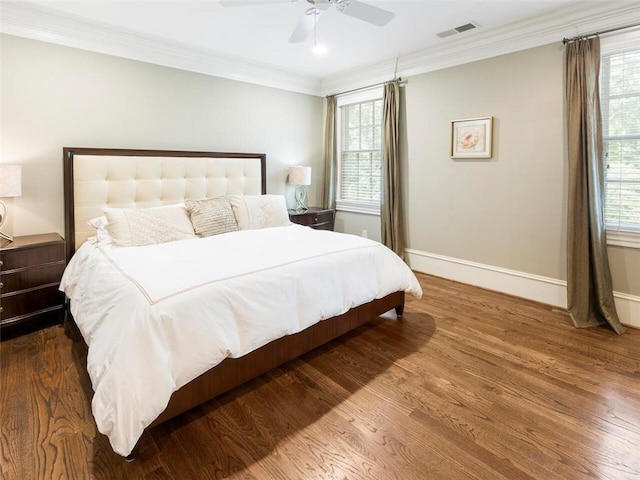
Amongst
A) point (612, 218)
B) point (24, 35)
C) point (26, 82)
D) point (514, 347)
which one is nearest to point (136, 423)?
point (514, 347)

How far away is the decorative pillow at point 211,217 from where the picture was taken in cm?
344

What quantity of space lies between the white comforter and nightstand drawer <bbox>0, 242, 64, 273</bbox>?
20 centimetres

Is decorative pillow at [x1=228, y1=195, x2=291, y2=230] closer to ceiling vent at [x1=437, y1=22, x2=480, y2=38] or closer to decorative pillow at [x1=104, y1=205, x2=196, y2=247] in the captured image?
decorative pillow at [x1=104, y1=205, x2=196, y2=247]

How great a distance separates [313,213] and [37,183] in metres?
3.03

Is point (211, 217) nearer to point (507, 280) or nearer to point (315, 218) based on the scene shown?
point (315, 218)

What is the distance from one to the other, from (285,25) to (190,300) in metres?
2.82

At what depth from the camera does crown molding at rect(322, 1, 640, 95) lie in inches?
116

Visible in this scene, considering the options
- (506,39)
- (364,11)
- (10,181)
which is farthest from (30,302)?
(506,39)

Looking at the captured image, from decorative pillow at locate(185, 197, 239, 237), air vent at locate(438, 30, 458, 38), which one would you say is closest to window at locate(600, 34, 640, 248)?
air vent at locate(438, 30, 458, 38)

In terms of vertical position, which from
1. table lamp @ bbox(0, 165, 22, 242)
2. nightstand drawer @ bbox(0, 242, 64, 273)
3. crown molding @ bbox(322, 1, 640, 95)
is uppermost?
crown molding @ bbox(322, 1, 640, 95)

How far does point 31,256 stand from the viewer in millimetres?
2879

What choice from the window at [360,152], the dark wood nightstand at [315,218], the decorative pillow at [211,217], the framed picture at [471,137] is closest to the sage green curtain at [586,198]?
the framed picture at [471,137]

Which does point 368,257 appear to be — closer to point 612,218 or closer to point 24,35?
point 612,218

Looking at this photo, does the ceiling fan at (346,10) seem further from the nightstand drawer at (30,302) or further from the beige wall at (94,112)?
the nightstand drawer at (30,302)
